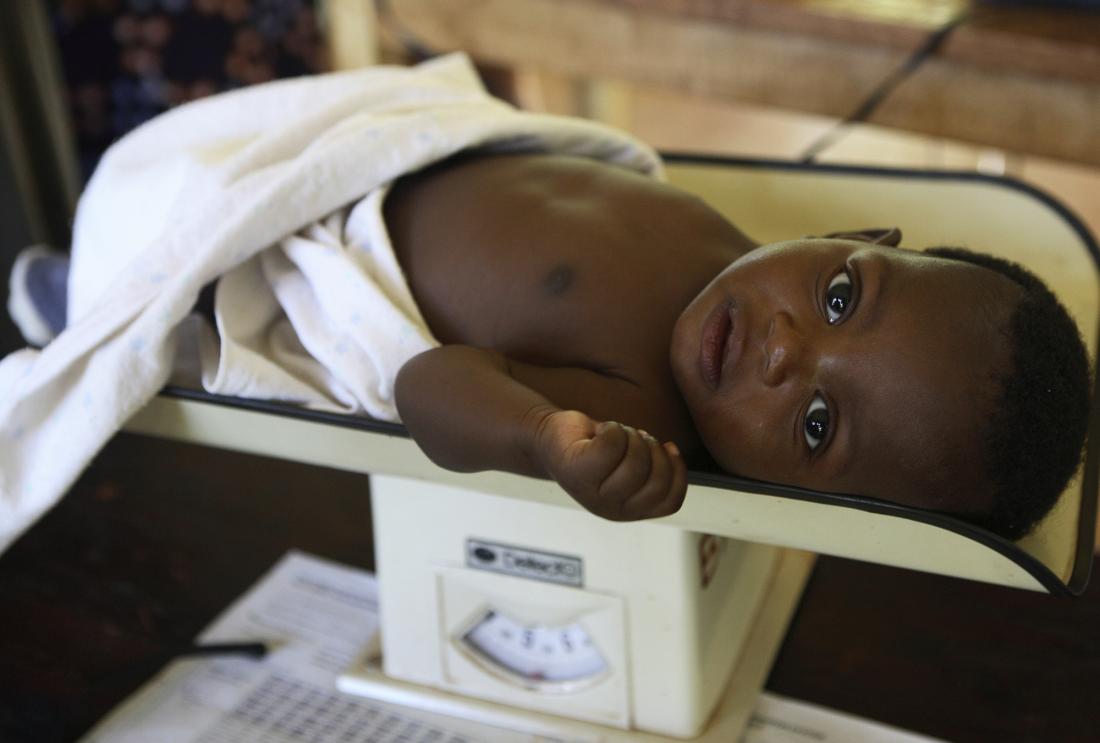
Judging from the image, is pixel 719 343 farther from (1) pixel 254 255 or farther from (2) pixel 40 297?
(2) pixel 40 297

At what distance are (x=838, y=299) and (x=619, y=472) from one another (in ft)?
0.59

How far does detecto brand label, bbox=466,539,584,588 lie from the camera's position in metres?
0.65

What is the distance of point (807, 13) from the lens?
121 cm

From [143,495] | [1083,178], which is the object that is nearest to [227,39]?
[143,495]

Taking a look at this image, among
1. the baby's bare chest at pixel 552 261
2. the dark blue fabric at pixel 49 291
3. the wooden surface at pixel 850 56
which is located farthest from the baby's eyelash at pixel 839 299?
the wooden surface at pixel 850 56

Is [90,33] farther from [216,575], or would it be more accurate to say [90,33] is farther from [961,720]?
[961,720]

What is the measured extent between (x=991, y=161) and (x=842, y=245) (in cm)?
198

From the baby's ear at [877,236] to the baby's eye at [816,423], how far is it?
115mm

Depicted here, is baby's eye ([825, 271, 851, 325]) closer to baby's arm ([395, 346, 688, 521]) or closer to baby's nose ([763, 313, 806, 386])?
baby's nose ([763, 313, 806, 386])

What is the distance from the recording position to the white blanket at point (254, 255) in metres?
0.62

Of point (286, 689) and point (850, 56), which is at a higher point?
point (850, 56)

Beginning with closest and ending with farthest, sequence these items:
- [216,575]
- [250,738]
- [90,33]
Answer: [250,738], [216,575], [90,33]

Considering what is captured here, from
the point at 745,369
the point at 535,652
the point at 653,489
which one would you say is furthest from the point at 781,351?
the point at 535,652

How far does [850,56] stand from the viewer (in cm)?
122
